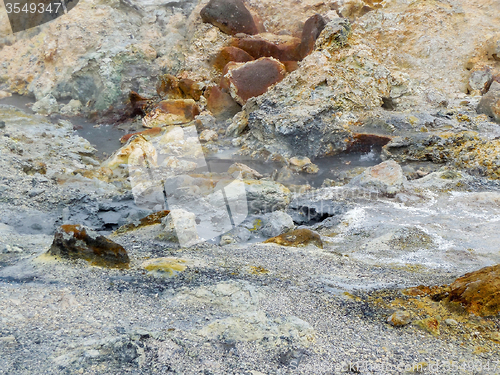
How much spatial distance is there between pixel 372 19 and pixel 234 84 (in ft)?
14.9

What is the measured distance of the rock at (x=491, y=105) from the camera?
777 centimetres

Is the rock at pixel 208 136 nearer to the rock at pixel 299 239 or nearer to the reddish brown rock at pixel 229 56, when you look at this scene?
the reddish brown rock at pixel 229 56

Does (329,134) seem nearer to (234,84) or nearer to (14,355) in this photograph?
(234,84)

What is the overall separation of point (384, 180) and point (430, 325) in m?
3.22

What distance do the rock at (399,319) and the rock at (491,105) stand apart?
6898 mm

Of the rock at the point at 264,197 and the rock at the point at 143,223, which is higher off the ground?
the rock at the point at 143,223

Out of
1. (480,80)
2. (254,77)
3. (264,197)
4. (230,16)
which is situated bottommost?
(264,197)

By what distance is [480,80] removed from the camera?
947 centimetres

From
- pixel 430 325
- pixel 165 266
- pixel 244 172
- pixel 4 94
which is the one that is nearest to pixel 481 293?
pixel 430 325

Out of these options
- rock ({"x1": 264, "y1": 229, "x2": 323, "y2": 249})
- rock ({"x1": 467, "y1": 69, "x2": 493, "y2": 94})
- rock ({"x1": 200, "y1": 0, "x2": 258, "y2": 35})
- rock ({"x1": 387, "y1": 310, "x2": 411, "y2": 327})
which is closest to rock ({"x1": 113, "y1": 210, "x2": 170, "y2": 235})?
rock ({"x1": 264, "y1": 229, "x2": 323, "y2": 249})

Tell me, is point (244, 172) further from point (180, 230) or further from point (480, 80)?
point (480, 80)

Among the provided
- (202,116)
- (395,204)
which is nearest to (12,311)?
(395,204)

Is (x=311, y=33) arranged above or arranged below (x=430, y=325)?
above

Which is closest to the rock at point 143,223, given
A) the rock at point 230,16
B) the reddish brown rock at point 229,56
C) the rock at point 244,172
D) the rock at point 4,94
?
the rock at point 244,172
